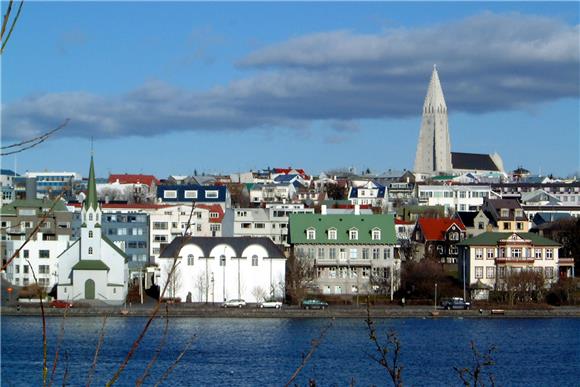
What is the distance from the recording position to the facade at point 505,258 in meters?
45.6

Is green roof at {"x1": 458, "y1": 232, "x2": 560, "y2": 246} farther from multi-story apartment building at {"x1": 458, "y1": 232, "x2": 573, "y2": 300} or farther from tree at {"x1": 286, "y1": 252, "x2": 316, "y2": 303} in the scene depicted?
tree at {"x1": 286, "y1": 252, "x2": 316, "y2": 303}

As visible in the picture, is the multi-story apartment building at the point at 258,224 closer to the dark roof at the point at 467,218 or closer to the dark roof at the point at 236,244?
the dark roof at the point at 467,218

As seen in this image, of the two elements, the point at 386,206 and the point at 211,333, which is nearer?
the point at 211,333

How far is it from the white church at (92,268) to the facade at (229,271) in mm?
1491

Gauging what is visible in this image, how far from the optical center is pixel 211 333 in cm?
3584

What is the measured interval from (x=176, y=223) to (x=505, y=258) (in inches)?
578

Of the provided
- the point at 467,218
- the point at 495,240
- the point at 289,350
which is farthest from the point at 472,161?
the point at 289,350

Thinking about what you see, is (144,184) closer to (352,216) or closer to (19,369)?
(352,216)

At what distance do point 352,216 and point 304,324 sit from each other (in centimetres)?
987

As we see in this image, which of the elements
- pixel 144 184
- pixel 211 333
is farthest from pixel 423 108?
pixel 211 333

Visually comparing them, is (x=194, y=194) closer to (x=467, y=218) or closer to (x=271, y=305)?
(x=467, y=218)

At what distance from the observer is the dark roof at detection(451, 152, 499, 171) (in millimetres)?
132125

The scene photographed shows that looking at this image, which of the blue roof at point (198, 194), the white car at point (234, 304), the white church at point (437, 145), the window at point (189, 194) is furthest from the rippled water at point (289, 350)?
the white church at point (437, 145)

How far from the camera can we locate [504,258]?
45.8 m
